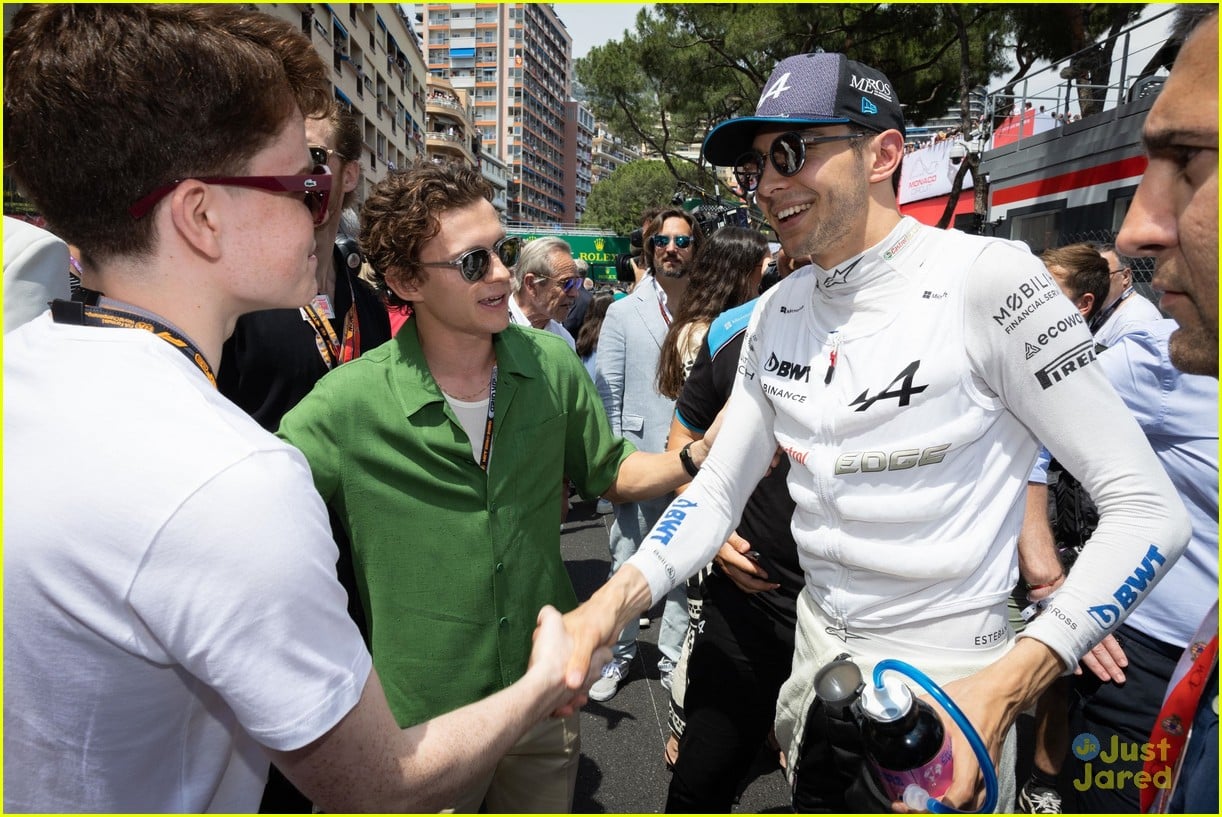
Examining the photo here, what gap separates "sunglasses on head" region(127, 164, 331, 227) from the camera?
46.4 inches

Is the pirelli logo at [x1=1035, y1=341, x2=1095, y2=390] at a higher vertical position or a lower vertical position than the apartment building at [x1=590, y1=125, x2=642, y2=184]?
lower

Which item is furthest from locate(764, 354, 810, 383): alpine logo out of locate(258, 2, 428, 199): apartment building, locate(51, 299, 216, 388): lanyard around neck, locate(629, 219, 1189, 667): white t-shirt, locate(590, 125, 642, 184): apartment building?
locate(590, 125, 642, 184): apartment building

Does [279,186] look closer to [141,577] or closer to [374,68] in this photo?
[141,577]

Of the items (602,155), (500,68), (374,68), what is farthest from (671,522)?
(602,155)

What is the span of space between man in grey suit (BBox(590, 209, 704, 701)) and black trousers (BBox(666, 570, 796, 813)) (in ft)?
5.28

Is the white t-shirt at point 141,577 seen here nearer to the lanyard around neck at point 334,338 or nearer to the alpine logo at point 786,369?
the alpine logo at point 786,369

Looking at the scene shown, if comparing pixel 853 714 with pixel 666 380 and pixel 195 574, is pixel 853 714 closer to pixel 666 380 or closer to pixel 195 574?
pixel 195 574

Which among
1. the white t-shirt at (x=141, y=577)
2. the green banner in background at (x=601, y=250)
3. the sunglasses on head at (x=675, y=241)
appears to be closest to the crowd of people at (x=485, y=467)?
the white t-shirt at (x=141, y=577)

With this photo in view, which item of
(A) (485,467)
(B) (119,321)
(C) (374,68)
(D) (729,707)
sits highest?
(C) (374,68)

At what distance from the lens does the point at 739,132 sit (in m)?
2.04

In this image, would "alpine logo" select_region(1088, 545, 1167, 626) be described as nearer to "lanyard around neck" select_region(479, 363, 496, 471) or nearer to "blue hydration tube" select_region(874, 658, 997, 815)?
"blue hydration tube" select_region(874, 658, 997, 815)

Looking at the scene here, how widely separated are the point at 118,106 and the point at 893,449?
5.20ft

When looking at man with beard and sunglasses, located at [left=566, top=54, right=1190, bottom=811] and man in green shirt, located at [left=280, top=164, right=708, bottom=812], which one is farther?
man in green shirt, located at [left=280, top=164, right=708, bottom=812]

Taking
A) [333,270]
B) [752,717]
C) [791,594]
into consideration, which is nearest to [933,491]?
[791,594]
